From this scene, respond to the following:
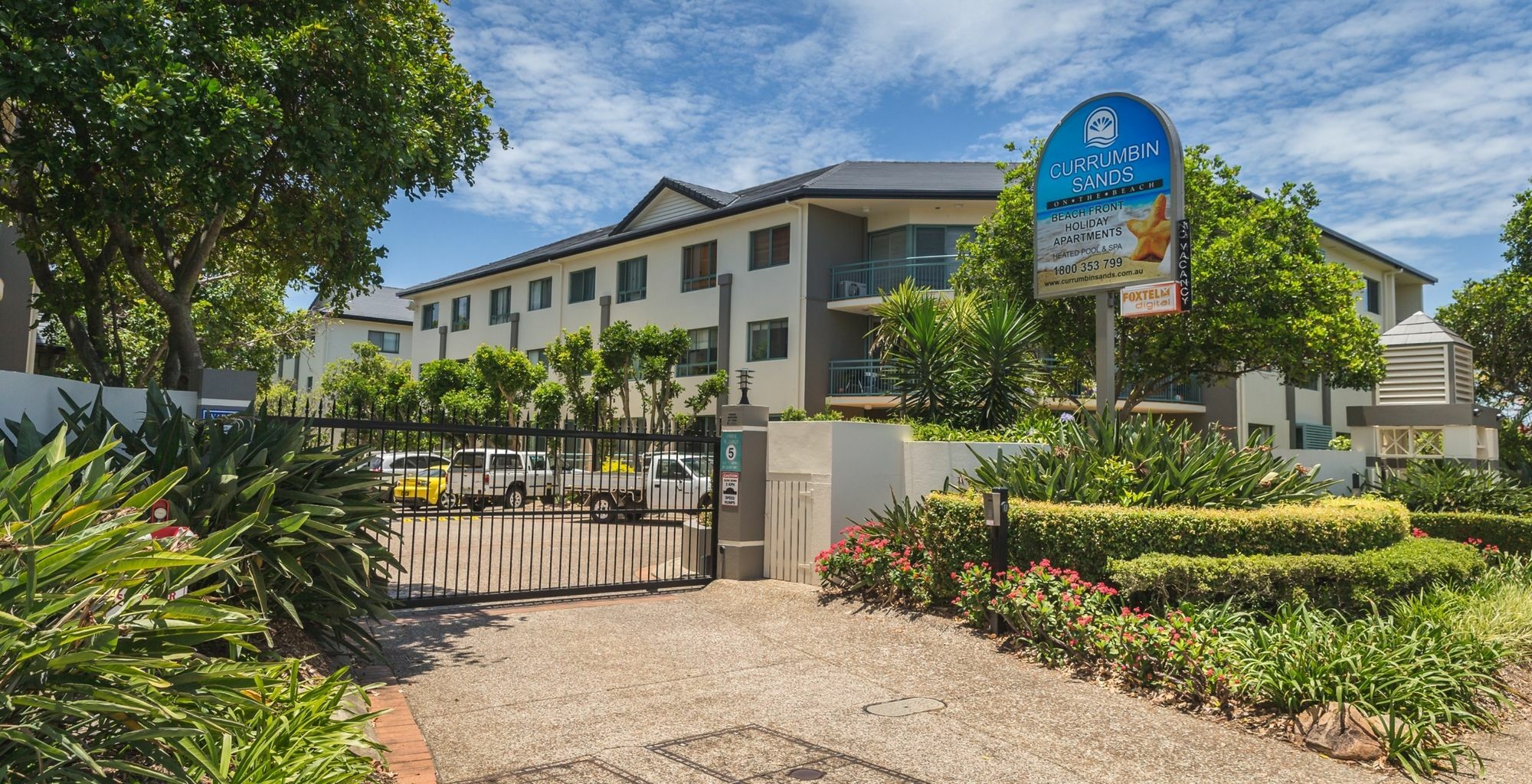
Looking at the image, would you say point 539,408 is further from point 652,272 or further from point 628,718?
point 628,718

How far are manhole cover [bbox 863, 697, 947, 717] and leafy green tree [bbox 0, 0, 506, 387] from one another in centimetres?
678

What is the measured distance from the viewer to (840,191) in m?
26.2

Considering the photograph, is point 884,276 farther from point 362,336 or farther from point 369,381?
point 362,336

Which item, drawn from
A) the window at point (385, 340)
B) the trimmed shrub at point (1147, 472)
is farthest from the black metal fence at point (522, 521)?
the window at point (385, 340)

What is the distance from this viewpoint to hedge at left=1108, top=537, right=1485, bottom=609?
8.12 metres

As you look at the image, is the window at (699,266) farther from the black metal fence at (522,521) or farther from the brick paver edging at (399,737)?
the brick paver edging at (399,737)

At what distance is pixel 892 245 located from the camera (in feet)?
91.6

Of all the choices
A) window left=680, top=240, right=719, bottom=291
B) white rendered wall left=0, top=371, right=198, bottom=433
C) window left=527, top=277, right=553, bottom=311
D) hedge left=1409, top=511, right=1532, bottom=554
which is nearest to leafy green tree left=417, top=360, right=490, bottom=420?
window left=527, top=277, right=553, bottom=311

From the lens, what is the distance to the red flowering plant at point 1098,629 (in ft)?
23.7

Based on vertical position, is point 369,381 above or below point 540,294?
below

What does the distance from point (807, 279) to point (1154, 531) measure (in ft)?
61.8

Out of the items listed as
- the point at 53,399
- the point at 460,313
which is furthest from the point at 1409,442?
the point at 460,313

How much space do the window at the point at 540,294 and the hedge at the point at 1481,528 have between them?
27895 mm

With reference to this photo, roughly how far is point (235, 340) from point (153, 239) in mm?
9059
